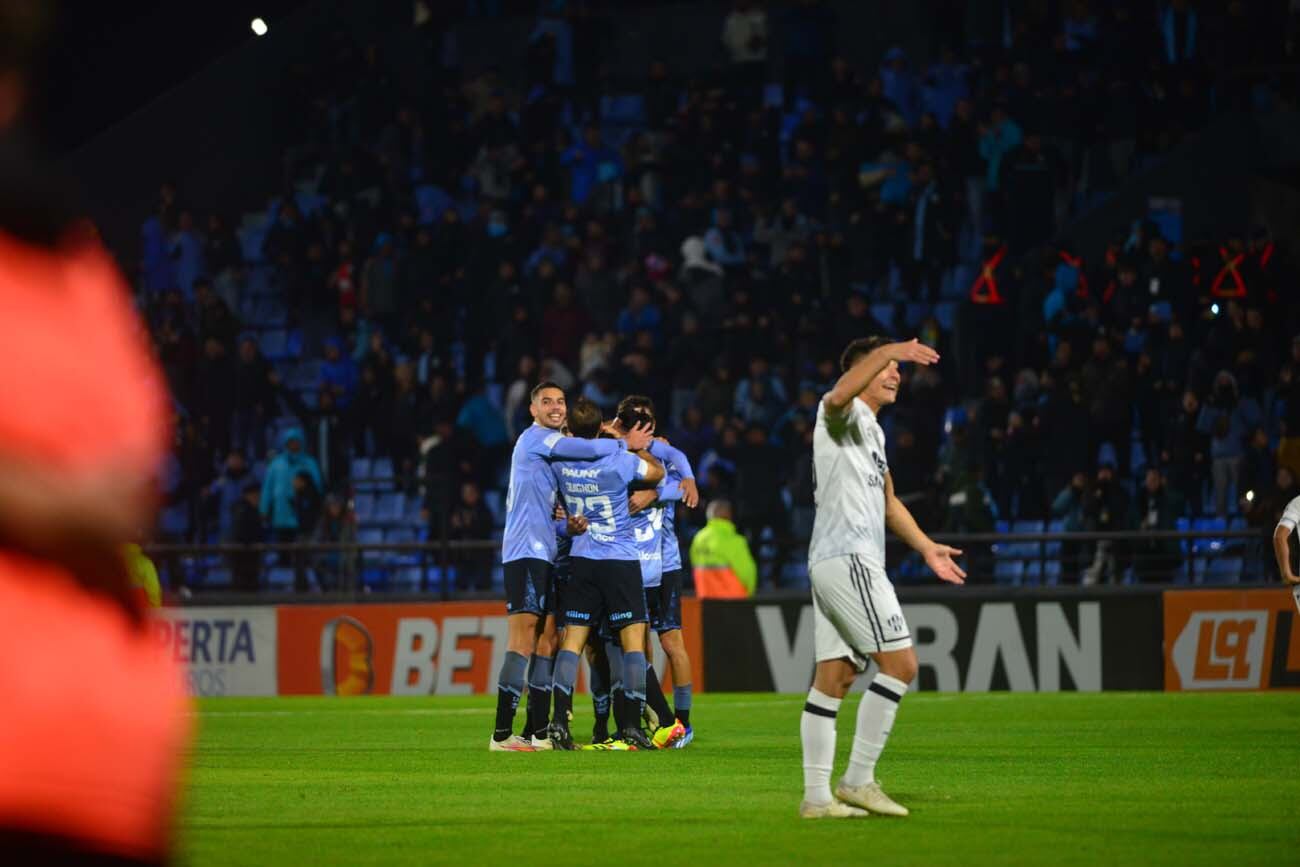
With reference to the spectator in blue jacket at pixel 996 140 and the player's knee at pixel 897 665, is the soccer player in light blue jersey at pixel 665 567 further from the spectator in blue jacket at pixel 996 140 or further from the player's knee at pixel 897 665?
the spectator in blue jacket at pixel 996 140

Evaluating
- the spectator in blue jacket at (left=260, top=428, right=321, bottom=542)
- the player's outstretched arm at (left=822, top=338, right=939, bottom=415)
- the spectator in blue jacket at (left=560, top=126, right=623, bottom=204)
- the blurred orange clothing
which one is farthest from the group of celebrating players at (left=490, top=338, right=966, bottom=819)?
the spectator in blue jacket at (left=560, top=126, right=623, bottom=204)

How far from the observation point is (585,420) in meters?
13.8

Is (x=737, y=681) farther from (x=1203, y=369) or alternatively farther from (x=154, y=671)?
(x=154, y=671)

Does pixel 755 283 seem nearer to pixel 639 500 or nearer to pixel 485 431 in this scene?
pixel 485 431

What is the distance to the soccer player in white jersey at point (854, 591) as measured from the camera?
9.16 metres

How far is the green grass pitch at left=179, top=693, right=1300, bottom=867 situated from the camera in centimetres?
833

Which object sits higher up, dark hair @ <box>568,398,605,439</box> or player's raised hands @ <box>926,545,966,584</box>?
dark hair @ <box>568,398,605,439</box>

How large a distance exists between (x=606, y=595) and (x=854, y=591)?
4.95 m

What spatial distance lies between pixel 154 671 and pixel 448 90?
3007cm

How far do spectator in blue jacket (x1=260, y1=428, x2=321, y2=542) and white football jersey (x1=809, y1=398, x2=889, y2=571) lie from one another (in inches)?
670

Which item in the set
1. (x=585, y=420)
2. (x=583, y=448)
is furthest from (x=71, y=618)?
(x=585, y=420)

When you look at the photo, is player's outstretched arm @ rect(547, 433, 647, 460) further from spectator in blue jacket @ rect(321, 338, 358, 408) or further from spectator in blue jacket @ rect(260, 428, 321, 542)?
spectator in blue jacket @ rect(321, 338, 358, 408)

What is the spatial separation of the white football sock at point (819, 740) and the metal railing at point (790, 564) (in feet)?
40.2

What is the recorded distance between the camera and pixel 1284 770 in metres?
12.1
